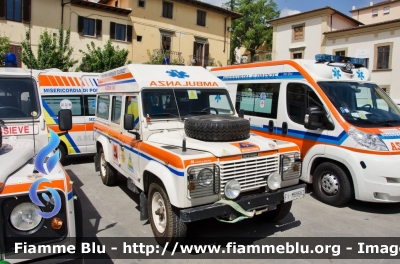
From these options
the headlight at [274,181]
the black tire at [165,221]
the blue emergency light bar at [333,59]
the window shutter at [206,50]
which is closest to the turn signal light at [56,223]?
the black tire at [165,221]

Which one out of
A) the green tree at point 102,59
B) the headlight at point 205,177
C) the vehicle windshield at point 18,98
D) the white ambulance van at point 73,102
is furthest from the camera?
the green tree at point 102,59

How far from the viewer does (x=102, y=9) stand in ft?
72.4

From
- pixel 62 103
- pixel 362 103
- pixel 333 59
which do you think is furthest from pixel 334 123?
pixel 62 103

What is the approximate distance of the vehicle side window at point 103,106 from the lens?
6.75m

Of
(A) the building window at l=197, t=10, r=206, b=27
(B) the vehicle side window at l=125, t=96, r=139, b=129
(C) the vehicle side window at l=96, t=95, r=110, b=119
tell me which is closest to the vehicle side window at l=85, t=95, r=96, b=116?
(C) the vehicle side window at l=96, t=95, r=110, b=119

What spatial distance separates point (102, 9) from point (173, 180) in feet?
70.7

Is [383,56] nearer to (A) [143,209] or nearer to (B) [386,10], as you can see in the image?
(B) [386,10]

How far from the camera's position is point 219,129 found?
4.08m

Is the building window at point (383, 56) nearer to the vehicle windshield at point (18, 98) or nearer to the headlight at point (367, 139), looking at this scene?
the headlight at point (367, 139)

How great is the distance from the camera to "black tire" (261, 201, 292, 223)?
15.3ft

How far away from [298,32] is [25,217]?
1207 inches

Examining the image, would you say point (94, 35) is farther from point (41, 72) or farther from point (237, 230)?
point (237, 230)

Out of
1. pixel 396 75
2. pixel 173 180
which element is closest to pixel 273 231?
pixel 173 180

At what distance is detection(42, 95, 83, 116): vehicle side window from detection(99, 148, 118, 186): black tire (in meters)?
2.57
